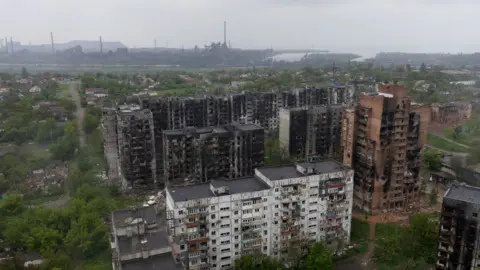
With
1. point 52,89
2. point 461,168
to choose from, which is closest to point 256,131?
point 461,168

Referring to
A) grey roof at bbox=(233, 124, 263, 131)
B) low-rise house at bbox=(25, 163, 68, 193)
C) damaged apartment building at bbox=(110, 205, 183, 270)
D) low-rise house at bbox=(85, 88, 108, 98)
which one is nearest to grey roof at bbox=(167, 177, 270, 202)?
damaged apartment building at bbox=(110, 205, 183, 270)

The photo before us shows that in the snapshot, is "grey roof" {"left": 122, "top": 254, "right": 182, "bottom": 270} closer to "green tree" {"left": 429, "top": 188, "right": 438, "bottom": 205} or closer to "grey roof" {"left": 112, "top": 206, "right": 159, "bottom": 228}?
"grey roof" {"left": 112, "top": 206, "right": 159, "bottom": 228}

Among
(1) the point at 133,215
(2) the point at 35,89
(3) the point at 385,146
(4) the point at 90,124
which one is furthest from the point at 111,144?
(2) the point at 35,89

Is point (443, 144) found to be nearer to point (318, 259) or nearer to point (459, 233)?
Answer: point (459, 233)

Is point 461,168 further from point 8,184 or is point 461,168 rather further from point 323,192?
point 8,184

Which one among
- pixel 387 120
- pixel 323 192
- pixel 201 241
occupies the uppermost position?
pixel 387 120

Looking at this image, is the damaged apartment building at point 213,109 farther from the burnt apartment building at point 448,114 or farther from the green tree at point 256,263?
the green tree at point 256,263
